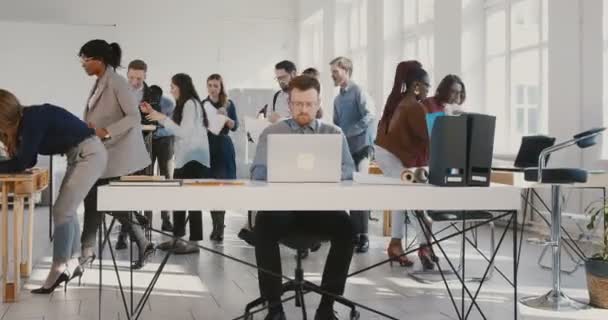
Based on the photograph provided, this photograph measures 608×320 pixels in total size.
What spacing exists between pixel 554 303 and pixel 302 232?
1.40 meters

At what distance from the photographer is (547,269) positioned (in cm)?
443

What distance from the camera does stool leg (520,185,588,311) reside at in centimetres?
340

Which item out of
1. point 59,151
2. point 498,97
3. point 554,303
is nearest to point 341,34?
point 498,97

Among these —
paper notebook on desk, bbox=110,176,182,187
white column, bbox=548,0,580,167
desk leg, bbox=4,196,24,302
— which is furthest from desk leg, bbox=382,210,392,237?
paper notebook on desk, bbox=110,176,182,187

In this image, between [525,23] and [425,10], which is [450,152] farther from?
[425,10]

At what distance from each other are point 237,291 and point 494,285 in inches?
56.9

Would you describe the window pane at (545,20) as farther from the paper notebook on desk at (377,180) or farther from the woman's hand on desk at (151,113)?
the paper notebook on desk at (377,180)

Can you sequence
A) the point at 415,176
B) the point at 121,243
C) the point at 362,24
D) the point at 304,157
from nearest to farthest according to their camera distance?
the point at 304,157
the point at 415,176
the point at 121,243
the point at 362,24

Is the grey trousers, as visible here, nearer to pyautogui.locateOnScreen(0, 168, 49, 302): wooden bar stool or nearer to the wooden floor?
pyautogui.locateOnScreen(0, 168, 49, 302): wooden bar stool

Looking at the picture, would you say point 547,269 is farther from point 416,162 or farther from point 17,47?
point 17,47

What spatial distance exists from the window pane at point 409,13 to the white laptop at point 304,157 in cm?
705

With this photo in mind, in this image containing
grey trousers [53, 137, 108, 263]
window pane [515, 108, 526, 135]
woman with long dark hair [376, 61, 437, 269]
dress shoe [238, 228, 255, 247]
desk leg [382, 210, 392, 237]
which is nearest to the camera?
dress shoe [238, 228, 255, 247]

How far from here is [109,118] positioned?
3861 millimetres

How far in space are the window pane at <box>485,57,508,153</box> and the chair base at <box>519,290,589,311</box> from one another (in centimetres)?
392
